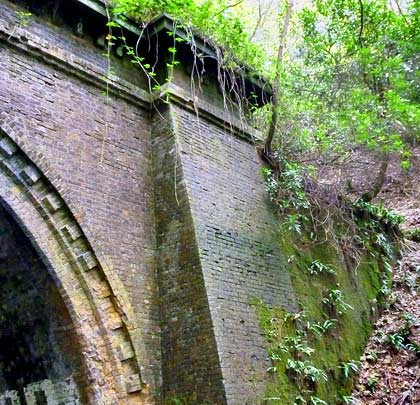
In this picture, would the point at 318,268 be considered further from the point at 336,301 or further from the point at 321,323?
the point at 321,323

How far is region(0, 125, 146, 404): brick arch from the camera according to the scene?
552cm

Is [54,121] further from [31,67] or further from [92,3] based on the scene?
[92,3]

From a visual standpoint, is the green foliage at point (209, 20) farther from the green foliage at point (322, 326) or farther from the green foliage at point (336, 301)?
the green foliage at point (322, 326)

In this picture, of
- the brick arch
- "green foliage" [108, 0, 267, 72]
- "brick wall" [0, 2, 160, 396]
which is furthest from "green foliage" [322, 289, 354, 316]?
"green foliage" [108, 0, 267, 72]

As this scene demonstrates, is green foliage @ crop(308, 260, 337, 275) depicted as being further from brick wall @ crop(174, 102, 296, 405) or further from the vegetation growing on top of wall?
brick wall @ crop(174, 102, 296, 405)

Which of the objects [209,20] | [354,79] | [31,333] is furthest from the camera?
[354,79]

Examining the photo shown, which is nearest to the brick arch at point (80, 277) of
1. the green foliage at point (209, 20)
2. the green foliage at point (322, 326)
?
the green foliage at point (209, 20)

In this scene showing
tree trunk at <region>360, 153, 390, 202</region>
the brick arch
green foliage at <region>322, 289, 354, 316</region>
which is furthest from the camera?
tree trunk at <region>360, 153, 390, 202</region>

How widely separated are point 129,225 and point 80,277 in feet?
3.27

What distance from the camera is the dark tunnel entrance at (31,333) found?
18.7 ft

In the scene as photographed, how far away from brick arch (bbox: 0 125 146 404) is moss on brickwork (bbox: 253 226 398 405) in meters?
1.73

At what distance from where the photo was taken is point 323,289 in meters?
8.12

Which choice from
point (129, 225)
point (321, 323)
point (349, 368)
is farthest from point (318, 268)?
point (129, 225)

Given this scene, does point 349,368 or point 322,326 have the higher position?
point 322,326
